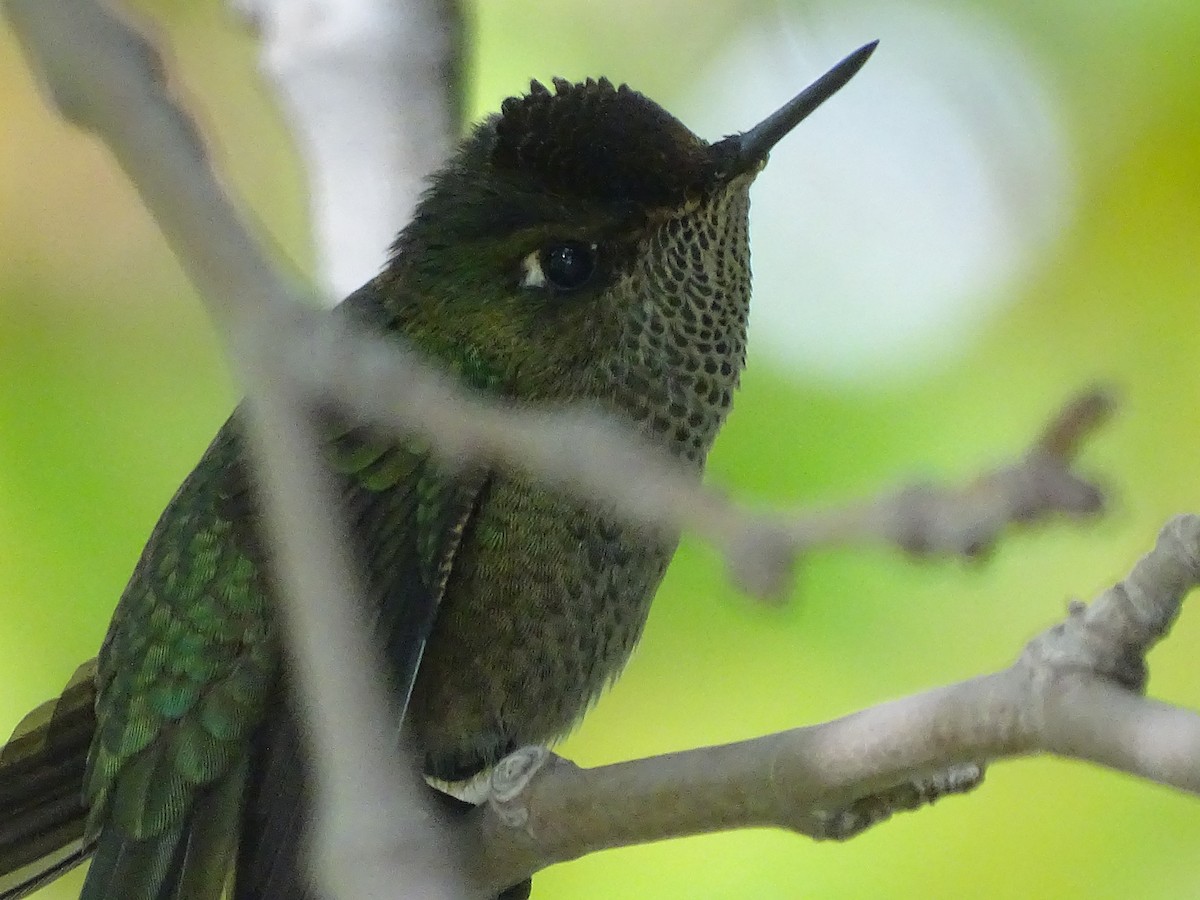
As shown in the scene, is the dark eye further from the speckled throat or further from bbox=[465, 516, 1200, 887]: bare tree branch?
bbox=[465, 516, 1200, 887]: bare tree branch

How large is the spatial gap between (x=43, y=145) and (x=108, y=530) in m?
0.64

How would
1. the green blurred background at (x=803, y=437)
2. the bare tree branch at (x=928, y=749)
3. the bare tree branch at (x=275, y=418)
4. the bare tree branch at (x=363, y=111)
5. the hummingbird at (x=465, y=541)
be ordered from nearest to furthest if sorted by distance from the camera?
the bare tree branch at (x=928, y=749) < the bare tree branch at (x=275, y=418) < the hummingbird at (x=465, y=541) < the bare tree branch at (x=363, y=111) < the green blurred background at (x=803, y=437)

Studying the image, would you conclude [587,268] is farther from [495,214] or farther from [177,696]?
[177,696]

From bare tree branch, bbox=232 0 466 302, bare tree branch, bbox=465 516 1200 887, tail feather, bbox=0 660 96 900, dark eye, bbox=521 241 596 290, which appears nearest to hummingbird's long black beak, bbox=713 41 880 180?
dark eye, bbox=521 241 596 290

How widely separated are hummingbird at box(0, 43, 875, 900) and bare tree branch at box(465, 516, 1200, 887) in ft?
0.82

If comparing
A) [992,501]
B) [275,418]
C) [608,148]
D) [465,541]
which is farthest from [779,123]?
[992,501]

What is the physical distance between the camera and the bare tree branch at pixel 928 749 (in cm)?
60

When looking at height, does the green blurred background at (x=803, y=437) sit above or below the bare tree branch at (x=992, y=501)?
above

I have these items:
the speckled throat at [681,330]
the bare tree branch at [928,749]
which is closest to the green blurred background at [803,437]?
the speckled throat at [681,330]

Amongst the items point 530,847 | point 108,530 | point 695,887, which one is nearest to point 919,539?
point 530,847

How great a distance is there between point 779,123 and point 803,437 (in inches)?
31.0

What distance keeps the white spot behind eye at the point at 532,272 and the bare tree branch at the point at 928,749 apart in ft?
1.58

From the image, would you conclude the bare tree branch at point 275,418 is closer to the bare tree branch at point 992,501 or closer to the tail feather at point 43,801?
the bare tree branch at point 992,501

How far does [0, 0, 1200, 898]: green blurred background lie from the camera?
2041 mm
